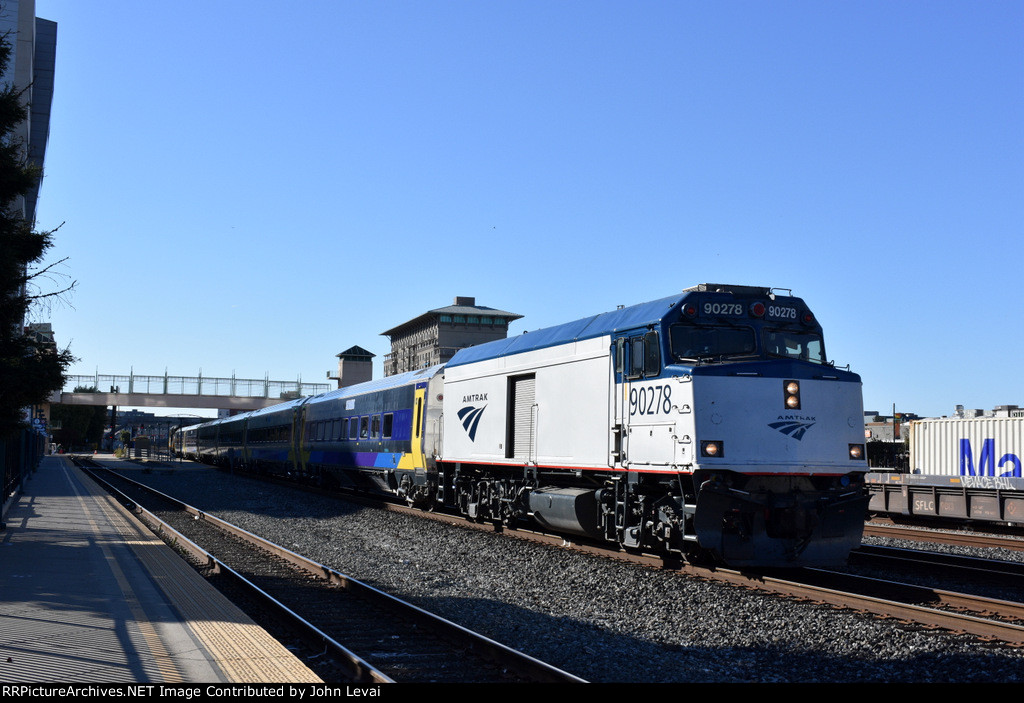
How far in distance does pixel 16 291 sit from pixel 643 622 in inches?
482

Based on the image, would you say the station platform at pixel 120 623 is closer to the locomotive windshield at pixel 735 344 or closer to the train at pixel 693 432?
the train at pixel 693 432

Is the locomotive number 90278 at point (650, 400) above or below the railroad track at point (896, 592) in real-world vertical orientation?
above

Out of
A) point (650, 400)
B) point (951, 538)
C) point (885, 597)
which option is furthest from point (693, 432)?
point (951, 538)

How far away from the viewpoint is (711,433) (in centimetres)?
1184

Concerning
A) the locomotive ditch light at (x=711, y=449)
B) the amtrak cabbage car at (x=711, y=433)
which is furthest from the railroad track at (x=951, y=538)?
the locomotive ditch light at (x=711, y=449)

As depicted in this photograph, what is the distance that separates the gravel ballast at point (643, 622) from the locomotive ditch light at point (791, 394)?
2.52 m

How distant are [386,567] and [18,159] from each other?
32.0 ft

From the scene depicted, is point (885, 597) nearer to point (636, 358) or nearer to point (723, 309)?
point (723, 309)

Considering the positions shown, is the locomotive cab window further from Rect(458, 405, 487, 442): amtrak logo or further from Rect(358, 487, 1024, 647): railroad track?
Rect(458, 405, 487, 442): amtrak logo

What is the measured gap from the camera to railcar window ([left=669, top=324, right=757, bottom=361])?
41.5 feet

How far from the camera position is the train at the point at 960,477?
73.6 feet

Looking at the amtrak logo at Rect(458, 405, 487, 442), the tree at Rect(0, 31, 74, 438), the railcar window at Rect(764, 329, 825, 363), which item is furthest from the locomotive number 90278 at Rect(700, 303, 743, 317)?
the tree at Rect(0, 31, 74, 438)

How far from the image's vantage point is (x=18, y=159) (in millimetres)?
16234

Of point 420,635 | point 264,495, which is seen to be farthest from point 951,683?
point 264,495
